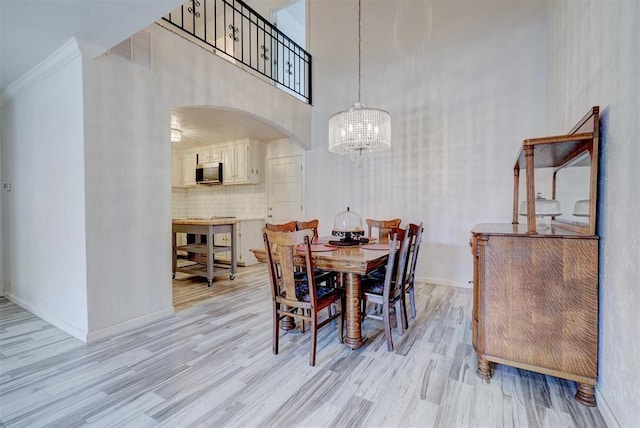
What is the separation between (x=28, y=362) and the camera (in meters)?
2.07

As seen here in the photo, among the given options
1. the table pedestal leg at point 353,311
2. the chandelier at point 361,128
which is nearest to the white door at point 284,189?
the chandelier at point 361,128

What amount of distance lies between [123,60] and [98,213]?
1363 millimetres

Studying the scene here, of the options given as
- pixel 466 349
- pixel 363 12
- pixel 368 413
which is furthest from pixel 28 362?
pixel 363 12

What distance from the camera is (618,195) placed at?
1403mm

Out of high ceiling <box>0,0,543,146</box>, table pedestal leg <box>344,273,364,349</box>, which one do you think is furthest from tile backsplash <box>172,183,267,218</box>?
table pedestal leg <box>344,273,364,349</box>

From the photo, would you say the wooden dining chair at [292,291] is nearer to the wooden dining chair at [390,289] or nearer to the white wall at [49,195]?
the wooden dining chair at [390,289]

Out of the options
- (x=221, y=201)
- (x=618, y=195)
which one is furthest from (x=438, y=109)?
(x=221, y=201)

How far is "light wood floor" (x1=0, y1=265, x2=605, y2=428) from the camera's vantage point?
4.99 feet

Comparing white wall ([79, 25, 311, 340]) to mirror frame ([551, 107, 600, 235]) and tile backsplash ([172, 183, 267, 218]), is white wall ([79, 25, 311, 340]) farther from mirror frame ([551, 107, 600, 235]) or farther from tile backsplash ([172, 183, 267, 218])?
mirror frame ([551, 107, 600, 235])

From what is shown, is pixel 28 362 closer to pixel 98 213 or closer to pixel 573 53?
pixel 98 213

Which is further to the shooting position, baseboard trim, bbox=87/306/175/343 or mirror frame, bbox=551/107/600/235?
baseboard trim, bbox=87/306/175/343

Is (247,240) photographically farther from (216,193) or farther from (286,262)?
(286,262)

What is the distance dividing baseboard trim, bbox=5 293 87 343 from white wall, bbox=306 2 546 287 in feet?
11.6

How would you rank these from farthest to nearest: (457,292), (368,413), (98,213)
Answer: (457,292), (98,213), (368,413)
